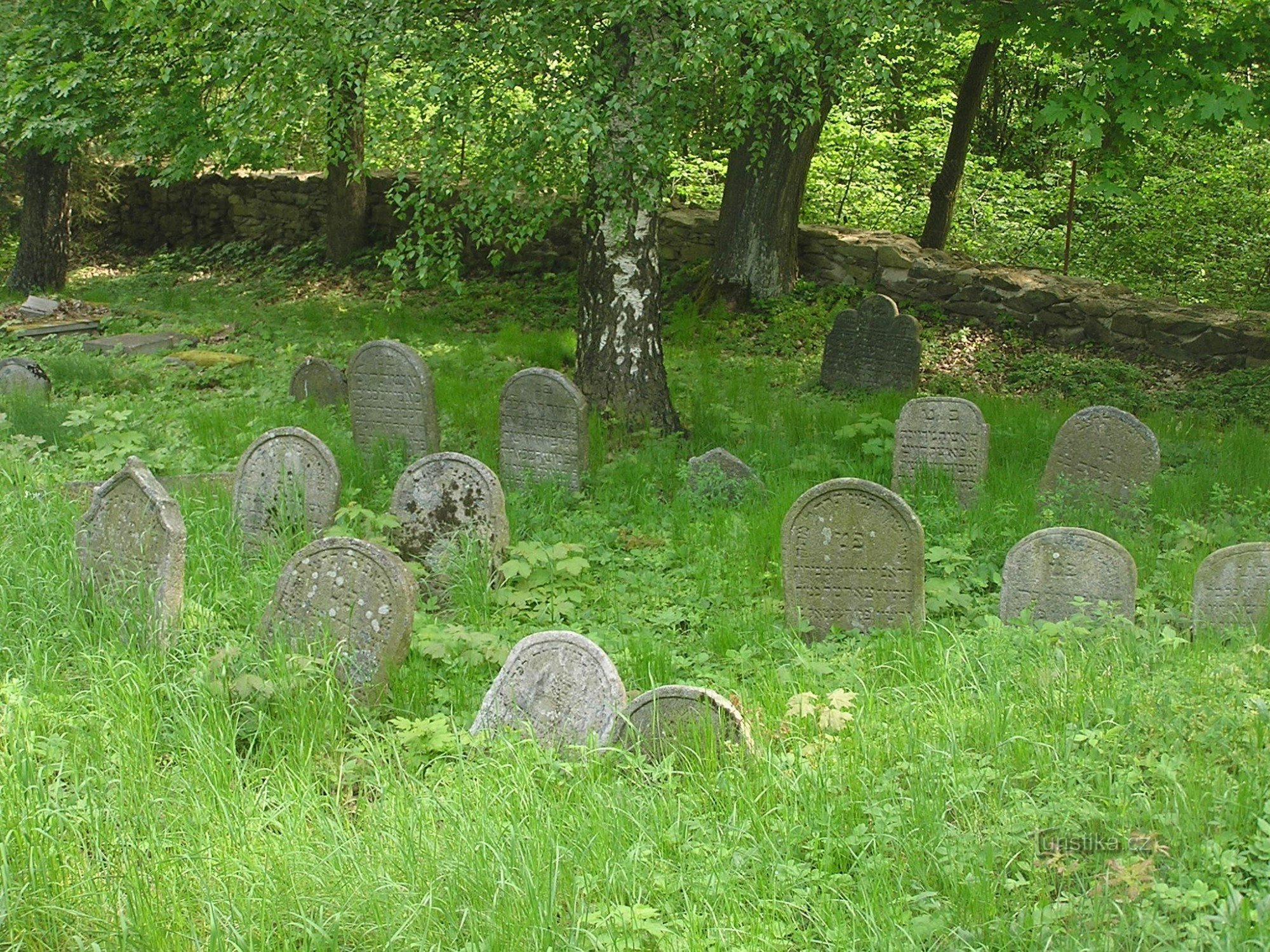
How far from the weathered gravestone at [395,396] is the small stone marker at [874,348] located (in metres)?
4.27

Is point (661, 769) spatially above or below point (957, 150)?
below

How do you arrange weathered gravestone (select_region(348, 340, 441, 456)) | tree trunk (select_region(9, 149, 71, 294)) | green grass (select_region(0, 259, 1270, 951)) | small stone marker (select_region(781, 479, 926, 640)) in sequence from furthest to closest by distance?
tree trunk (select_region(9, 149, 71, 294)) → weathered gravestone (select_region(348, 340, 441, 456)) → small stone marker (select_region(781, 479, 926, 640)) → green grass (select_region(0, 259, 1270, 951))

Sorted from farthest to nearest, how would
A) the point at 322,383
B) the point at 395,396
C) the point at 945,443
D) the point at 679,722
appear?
the point at 322,383, the point at 395,396, the point at 945,443, the point at 679,722

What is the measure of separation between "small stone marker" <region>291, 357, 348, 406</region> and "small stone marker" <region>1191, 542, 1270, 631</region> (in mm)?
6766

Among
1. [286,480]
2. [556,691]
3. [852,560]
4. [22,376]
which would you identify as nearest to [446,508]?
[286,480]

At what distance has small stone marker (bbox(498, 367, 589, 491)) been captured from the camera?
8055 mm

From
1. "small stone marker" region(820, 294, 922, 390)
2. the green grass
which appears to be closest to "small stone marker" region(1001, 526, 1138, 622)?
the green grass

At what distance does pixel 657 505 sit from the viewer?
25.0 ft

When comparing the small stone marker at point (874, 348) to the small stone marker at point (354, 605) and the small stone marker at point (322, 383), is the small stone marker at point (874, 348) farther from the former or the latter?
the small stone marker at point (354, 605)

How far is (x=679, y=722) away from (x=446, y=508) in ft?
9.24

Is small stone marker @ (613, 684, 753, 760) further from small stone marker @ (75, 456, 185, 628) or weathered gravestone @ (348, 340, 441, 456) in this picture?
weathered gravestone @ (348, 340, 441, 456)

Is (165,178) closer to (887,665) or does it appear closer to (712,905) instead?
(887,665)

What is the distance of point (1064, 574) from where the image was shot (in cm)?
556

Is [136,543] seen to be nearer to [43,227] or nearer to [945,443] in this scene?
[945,443]
